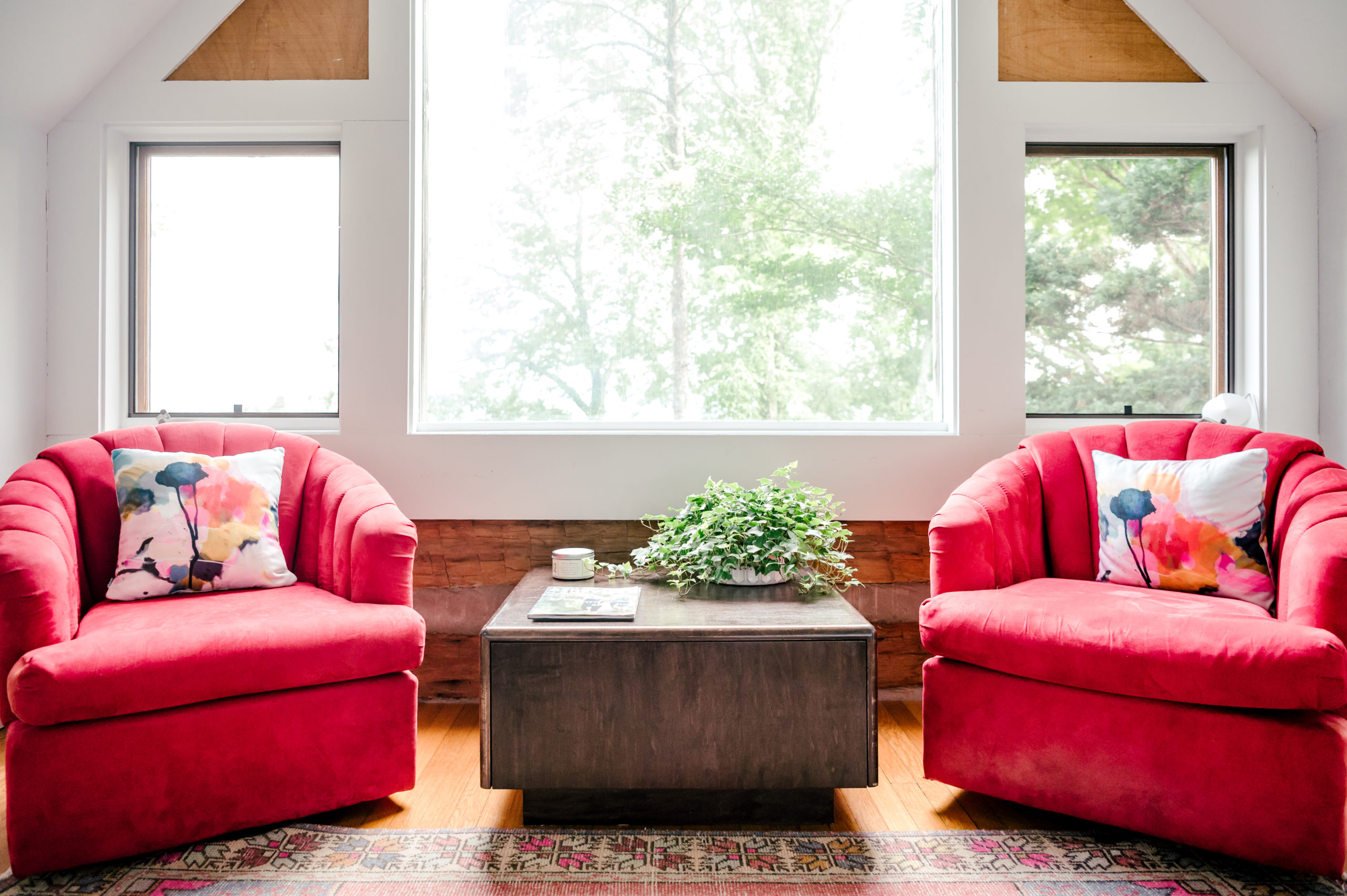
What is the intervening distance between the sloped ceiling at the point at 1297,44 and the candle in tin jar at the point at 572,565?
291 cm

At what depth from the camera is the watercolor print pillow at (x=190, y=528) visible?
6.80 feet

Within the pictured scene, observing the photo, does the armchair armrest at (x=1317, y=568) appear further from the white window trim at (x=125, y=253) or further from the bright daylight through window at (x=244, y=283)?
the bright daylight through window at (x=244, y=283)

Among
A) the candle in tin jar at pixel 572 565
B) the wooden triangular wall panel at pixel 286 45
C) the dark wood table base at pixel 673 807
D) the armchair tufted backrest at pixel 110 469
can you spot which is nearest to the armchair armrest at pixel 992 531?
the dark wood table base at pixel 673 807

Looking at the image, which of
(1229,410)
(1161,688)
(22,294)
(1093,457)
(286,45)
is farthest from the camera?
(286,45)

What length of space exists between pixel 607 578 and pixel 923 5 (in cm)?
247

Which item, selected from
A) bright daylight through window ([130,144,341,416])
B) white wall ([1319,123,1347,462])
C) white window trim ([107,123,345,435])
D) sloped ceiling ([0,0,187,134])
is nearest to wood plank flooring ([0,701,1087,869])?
white window trim ([107,123,345,435])

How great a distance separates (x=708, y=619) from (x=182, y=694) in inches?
46.8

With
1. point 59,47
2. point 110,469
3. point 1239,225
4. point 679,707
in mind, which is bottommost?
point 679,707

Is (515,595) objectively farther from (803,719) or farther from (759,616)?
(803,719)

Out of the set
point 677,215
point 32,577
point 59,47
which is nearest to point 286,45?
point 59,47

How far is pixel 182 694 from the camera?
65.0 inches

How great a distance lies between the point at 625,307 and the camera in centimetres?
287

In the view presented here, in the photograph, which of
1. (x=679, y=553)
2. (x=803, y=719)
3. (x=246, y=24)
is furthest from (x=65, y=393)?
(x=803, y=719)

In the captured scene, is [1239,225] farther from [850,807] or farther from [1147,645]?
[850,807]
